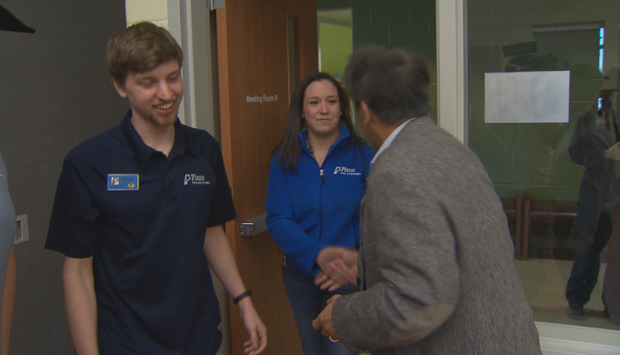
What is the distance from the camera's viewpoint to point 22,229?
260 centimetres

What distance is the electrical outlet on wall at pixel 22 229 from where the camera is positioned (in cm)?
258

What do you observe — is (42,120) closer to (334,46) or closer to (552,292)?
(552,292)

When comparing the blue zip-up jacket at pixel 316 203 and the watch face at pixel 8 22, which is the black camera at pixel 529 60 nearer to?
the blue zip-up jacket at pixel 316 203

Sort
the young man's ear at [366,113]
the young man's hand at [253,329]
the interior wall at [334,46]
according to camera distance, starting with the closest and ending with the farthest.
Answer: the young man's ear at [366,113]
the young man's hand at [253,329]
the interior wall at [334,46]

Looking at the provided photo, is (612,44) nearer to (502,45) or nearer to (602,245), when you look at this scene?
(502,45)

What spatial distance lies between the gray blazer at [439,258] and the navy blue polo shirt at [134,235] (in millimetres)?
507

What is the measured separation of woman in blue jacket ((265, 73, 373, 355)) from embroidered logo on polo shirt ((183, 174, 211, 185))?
66 centimetres

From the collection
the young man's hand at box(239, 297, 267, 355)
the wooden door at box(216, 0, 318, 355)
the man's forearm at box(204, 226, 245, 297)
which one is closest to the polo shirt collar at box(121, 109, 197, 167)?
the man's forearm at box(204, 226, 245, 297)

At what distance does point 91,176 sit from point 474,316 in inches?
37.8

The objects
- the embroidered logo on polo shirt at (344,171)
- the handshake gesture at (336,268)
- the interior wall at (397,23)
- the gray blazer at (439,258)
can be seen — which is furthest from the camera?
the interior wall at (397,23)

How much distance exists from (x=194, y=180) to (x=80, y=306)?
425 millimetres

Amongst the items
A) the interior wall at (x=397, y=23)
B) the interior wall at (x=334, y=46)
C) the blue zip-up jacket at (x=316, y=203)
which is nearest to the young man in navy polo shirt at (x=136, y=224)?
the blue zip-up jacket at (x=316, y=203)

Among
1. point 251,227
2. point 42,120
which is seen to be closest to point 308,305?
point 251,227

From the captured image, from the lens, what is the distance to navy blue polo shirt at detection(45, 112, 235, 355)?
4.06 feet
